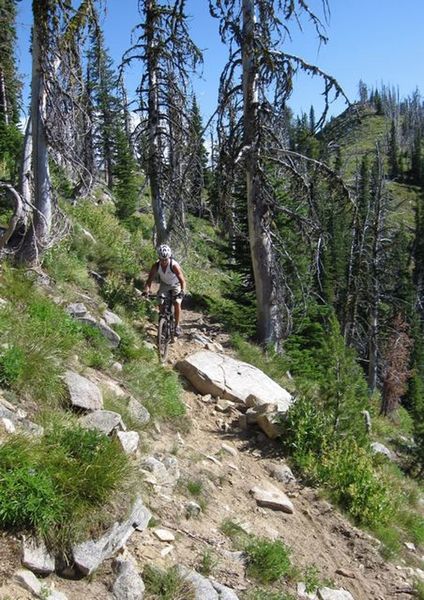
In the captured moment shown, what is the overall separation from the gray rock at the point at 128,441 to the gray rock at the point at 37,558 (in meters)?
1.45

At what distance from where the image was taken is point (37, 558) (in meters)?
3.48

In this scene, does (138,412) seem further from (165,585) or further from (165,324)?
(165,324)

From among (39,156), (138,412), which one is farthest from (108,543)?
(39,156)

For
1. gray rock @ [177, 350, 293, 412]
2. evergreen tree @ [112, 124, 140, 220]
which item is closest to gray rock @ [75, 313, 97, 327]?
gray rock @ [177, 350, 293, 412]

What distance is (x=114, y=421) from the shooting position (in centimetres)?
530

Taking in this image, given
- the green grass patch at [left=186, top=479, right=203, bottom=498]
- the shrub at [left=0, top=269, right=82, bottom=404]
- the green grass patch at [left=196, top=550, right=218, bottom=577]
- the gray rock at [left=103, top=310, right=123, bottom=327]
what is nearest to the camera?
the green grass patch at [left=196, top=550, right=218, bottom=577]

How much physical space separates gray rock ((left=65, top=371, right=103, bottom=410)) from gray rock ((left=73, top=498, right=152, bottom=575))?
1.52 meters

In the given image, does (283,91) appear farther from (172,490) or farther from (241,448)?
(172,490)

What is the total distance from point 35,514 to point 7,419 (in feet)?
3.60

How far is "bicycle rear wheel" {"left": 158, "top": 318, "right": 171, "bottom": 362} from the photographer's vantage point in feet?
29.0

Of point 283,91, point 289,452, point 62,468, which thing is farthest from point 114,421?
point 283,91

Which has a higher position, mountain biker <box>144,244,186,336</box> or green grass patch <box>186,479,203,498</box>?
mountain biker <box>144,244,186,336</box>

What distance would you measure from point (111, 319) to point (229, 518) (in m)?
4.56

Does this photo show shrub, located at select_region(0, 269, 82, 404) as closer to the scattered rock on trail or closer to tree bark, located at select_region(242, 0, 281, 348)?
the scattered rock on trail
